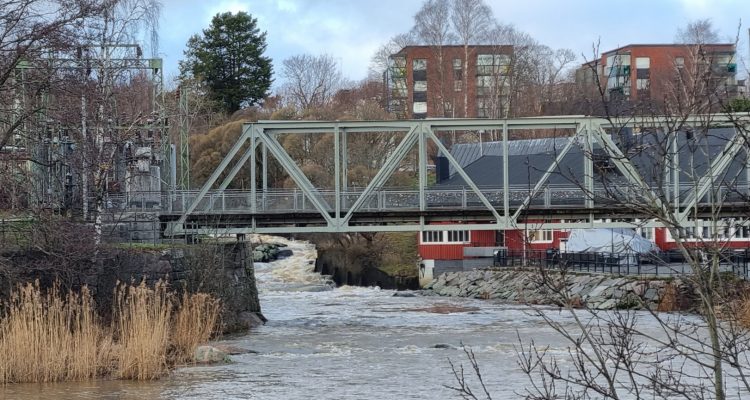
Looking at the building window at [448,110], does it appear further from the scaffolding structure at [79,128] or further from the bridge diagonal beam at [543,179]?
the bridge diagonal beam at [543,179]

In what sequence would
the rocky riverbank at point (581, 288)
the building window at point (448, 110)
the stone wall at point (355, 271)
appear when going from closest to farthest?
the rocky riverbank at point (581, 288)
the stone wall at point (355, 271)
the building window at point (448, 110)

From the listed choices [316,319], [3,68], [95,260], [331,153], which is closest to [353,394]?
[3,68]

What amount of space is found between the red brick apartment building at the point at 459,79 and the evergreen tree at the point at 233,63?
9472 mm

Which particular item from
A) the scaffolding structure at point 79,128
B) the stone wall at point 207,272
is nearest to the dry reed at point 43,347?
the scaffolding structure at point 79,128

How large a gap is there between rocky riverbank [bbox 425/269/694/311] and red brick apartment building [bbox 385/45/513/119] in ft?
58.7

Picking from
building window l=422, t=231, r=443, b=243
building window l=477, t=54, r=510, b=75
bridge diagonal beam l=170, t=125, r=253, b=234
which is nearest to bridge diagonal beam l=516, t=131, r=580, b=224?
bridge diagonal beam l=170, t=125, r=253, b=234

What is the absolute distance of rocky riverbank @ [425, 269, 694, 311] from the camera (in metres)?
34.4

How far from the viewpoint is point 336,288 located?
49.5m

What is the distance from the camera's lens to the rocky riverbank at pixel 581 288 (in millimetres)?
34359

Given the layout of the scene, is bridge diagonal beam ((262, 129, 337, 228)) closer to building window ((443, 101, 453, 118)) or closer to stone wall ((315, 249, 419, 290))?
stone wall ((315, 249, 419, 290))

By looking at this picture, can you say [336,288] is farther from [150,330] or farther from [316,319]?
[150,330]

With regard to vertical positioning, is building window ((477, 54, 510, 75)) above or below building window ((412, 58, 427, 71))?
below

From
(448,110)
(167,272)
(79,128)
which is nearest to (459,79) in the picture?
(448,110)

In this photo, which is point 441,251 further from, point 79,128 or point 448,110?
point 79,128
